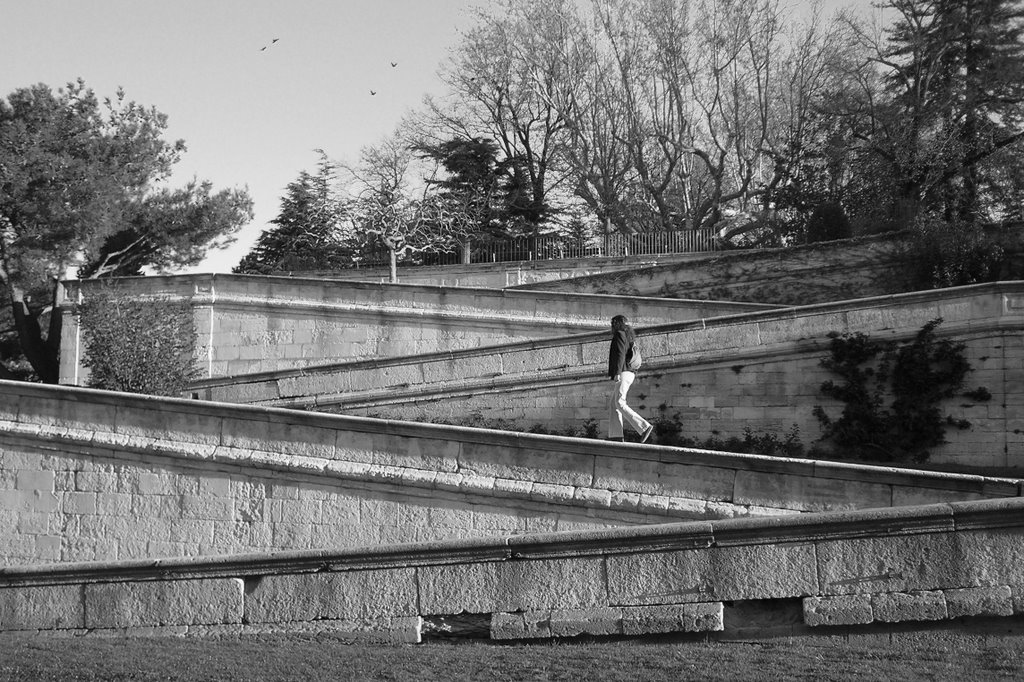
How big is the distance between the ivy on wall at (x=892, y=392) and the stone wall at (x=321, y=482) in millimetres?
6578

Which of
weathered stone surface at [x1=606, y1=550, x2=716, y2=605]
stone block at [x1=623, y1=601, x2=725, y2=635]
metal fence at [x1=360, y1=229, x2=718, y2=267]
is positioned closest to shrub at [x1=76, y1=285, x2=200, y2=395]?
metal fence at [x1=360, y1=229, x2=718, y2=267]

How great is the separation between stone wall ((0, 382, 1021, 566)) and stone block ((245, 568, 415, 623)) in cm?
232

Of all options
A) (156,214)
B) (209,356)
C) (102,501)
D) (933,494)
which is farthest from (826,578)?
(156,214)

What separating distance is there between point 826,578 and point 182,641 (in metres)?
4.40

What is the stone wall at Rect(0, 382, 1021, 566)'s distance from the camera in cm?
1050

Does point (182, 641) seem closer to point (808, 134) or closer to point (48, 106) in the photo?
point (48, 106)

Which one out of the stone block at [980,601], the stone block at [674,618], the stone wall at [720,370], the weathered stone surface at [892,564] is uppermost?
the stone wall at [720,370]

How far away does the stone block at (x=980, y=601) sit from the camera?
7457mm

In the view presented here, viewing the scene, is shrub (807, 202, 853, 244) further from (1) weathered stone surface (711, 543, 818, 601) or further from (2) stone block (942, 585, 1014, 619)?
(2) stone block (942, 585, 1014, 619)

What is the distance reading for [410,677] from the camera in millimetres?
7469

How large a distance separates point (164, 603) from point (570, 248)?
2311 centimetres

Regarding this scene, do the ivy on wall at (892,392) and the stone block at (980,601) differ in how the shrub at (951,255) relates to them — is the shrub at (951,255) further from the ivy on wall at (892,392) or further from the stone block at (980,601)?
the stone block at (980,601)

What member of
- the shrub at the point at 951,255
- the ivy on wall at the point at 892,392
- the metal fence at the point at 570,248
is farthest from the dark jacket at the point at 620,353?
the metal fence at the point at 570,248

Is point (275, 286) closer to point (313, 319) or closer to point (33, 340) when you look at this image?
point (313, 319)
